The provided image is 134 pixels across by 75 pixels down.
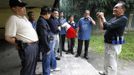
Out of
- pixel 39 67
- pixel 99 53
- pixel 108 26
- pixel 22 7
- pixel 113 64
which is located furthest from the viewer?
pixel 99 53

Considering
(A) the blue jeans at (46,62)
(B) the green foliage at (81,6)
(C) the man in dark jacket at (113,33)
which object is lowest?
(A) the blue jeans at (46,62)

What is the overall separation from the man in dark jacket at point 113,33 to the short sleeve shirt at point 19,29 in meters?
1.60

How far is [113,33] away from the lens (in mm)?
5332

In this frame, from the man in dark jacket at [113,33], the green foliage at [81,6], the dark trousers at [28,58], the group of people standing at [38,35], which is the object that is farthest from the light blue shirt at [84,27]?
the green foliage at [81,6]

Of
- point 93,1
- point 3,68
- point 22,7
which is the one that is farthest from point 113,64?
point 93,1

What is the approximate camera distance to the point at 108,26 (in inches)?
201

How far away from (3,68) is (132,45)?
7844 mm

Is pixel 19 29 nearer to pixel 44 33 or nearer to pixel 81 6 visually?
pixel 44 33

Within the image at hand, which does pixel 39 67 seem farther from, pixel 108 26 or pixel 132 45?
pixel 132 45

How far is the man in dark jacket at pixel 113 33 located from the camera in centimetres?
513

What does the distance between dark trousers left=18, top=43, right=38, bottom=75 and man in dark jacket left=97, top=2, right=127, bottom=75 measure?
5.26 ft

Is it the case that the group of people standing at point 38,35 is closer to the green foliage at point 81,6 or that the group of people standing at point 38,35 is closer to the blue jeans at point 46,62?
the blue jeans at point 46,62

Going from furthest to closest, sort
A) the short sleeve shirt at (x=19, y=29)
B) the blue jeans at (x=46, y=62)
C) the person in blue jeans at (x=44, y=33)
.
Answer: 1. the blue jeans at (x=46, y=62)
2. the person in blue jeans at (x=44, y=33)
3. the short sleeve shirt at (x=19, y=29)

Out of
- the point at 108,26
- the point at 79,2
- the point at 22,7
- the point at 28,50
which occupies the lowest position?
the point at 28,50
